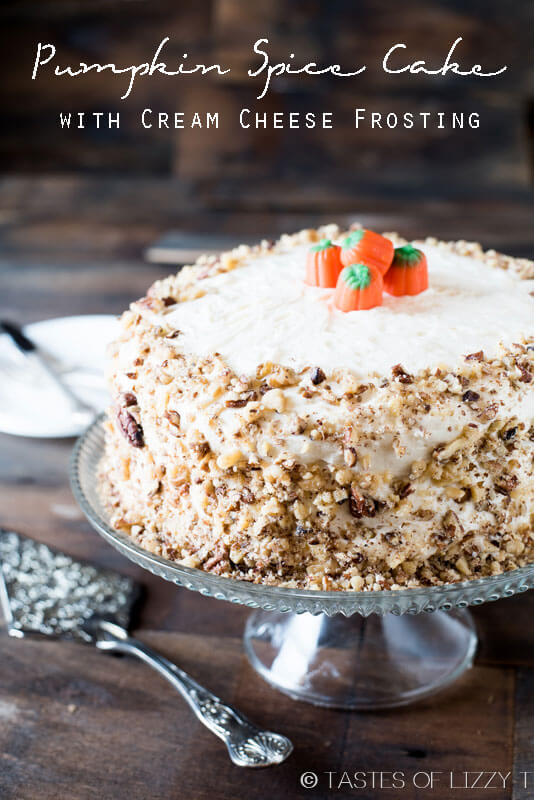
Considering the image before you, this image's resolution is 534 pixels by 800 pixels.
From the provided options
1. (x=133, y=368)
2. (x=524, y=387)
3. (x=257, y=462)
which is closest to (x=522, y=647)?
(x=524, y=387)

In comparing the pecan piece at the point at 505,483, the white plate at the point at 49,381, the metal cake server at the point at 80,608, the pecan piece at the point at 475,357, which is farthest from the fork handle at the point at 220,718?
the white plate at the point at 49,381

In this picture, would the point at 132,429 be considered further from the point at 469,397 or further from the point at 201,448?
the point at 469,397

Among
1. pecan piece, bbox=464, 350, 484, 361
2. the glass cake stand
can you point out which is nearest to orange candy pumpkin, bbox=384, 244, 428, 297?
pecan piece, bbox=464, 350, 484, 361

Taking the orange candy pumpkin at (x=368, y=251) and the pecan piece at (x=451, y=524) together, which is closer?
the pecan piece at (x=451, y=524)

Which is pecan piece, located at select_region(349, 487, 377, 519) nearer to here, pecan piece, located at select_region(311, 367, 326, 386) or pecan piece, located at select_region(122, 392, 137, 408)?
pecan piece, located at select_region(311, 367, 326, 386)

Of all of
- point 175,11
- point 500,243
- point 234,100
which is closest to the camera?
point 500,243

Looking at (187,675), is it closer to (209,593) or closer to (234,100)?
(209,593)

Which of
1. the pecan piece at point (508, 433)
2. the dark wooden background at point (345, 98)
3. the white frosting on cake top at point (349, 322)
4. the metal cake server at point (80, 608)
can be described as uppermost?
the dark wooden background at point (345, 98)

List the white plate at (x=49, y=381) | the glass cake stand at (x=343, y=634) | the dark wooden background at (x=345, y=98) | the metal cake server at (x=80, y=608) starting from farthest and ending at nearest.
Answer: the dark wooden background at (x=345, y=98) → the white plate at (x=49, y=381) → the metal cake server at (x=80, y=608) → the glass cake stand at (x=343, y=634)

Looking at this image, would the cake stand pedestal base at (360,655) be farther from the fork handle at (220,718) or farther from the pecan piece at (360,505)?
the pecan piece at (360,505)
